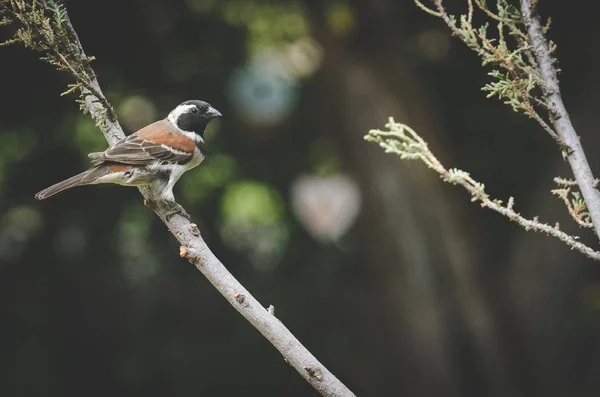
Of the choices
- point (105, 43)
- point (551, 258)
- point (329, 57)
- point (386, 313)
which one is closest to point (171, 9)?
point (105, 43)

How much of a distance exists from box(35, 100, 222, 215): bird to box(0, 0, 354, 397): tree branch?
0.53 ft

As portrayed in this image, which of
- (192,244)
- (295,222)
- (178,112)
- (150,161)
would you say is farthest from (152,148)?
(295,222)

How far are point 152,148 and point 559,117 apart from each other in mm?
1852

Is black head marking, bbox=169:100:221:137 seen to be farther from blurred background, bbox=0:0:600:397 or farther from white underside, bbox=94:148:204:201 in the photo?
blurred background, bbox=0:0:600:397

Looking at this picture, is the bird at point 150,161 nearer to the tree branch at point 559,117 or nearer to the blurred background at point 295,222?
the tree branch at point 559,117

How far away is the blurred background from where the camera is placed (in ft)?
20.1

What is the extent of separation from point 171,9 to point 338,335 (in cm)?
324

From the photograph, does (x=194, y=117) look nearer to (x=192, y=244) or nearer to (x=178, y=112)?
(x=178, y=112)

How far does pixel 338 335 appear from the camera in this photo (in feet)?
22.7

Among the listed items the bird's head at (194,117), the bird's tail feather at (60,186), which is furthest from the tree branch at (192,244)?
the bird's head at (194,117)

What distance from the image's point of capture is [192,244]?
2496 millimetres

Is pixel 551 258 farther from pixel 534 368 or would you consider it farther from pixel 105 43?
pixel 105 43

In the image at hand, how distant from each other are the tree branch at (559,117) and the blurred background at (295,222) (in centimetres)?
372

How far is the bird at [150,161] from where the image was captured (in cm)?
313
